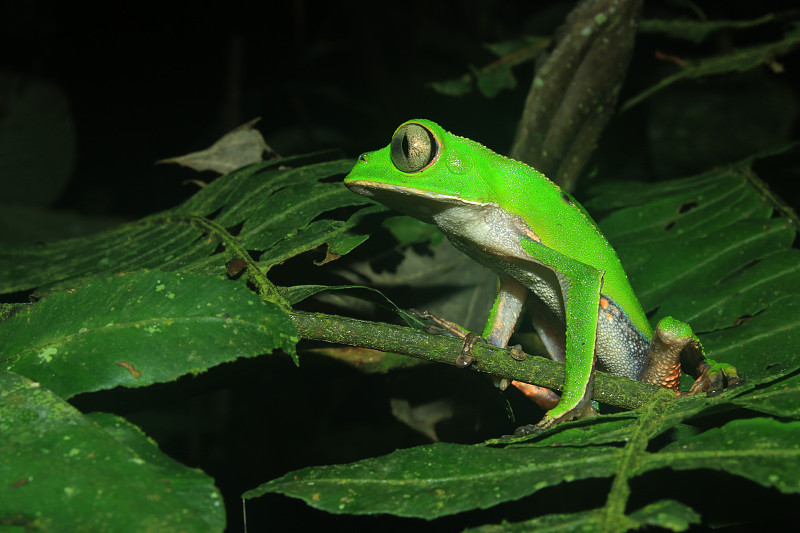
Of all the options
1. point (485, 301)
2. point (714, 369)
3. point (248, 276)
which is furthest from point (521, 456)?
point (485, 301)

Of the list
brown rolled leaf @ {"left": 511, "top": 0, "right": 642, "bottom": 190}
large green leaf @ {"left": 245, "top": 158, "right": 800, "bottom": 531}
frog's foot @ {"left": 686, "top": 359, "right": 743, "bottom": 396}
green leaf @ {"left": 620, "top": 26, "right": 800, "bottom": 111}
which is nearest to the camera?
large green leaf @ {"left": 245, "top": 158, "right": 800, "bottom": 531}

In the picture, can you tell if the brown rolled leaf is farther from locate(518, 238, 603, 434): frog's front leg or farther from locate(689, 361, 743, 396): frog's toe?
locate(689, 361, 743, 396): frog's toe

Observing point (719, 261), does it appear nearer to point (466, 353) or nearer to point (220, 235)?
point (466, 353)

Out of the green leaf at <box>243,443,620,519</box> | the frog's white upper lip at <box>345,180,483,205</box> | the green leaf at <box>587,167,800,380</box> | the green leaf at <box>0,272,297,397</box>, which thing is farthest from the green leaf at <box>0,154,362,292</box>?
the green leaf at <box>587,167,800,380</box>

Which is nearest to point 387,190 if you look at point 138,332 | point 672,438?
point 138,332

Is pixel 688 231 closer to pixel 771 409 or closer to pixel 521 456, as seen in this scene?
pixel 771 409

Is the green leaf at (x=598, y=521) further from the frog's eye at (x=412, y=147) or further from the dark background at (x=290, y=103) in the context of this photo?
the dark background at (x=290, y=103)

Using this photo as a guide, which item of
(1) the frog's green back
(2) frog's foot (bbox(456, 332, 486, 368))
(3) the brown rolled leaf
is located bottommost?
(2) frog's foot (bbox(456, 332, 486, 368))
